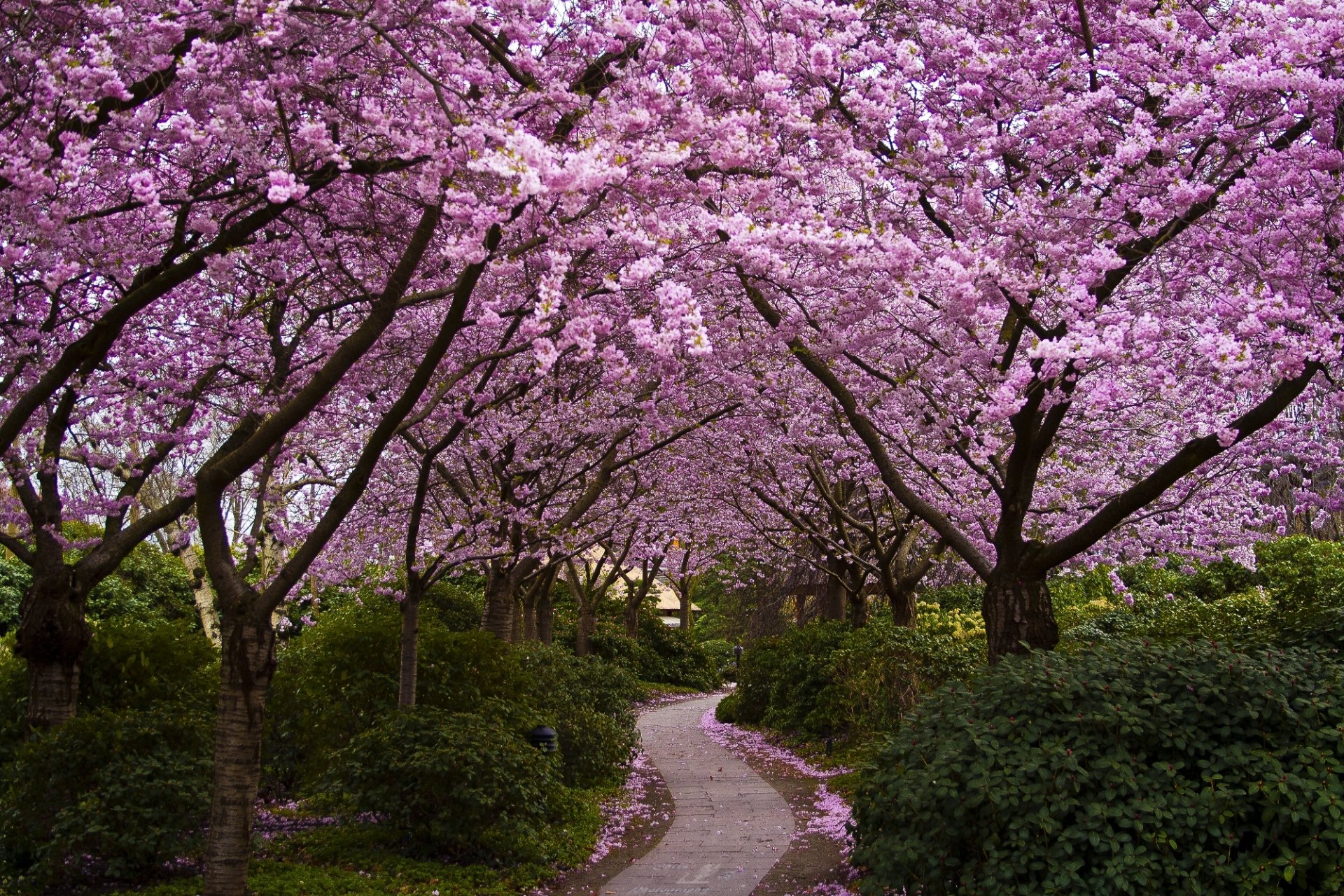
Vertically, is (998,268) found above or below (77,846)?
above

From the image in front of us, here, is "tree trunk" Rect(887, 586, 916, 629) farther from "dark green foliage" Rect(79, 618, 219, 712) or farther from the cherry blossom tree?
"dark green foliage" Rect(79, 618, 219, 712)

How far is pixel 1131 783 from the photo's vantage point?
4871 mm

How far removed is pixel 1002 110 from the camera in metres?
7.52

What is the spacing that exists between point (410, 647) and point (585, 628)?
1608cm

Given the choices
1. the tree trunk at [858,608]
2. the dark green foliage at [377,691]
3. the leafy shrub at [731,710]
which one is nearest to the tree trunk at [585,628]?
the leafy shrub at [731,710]

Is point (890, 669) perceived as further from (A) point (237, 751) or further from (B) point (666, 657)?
(B) point (666, 657)

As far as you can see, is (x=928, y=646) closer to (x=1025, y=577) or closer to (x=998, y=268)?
(x=1025, y=577)

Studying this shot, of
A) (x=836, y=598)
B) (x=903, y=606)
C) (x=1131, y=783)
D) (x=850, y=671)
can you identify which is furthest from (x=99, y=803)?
(x=836, y=598)

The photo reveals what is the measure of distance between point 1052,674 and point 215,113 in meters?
5.10

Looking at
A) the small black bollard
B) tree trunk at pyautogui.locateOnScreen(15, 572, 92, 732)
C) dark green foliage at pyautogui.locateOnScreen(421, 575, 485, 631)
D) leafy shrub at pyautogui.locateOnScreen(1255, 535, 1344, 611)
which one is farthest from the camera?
dark green foliage at pyautogui.locateOnScreen(421, 575, 485, 631)

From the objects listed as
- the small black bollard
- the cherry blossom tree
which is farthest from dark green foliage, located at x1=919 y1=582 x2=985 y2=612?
the small black bollard

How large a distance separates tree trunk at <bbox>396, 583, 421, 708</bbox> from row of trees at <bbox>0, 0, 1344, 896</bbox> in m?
0.03

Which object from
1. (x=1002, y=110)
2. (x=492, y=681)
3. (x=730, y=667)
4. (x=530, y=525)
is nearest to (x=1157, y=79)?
(x=1002, y=110)

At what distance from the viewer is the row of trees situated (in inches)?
209
